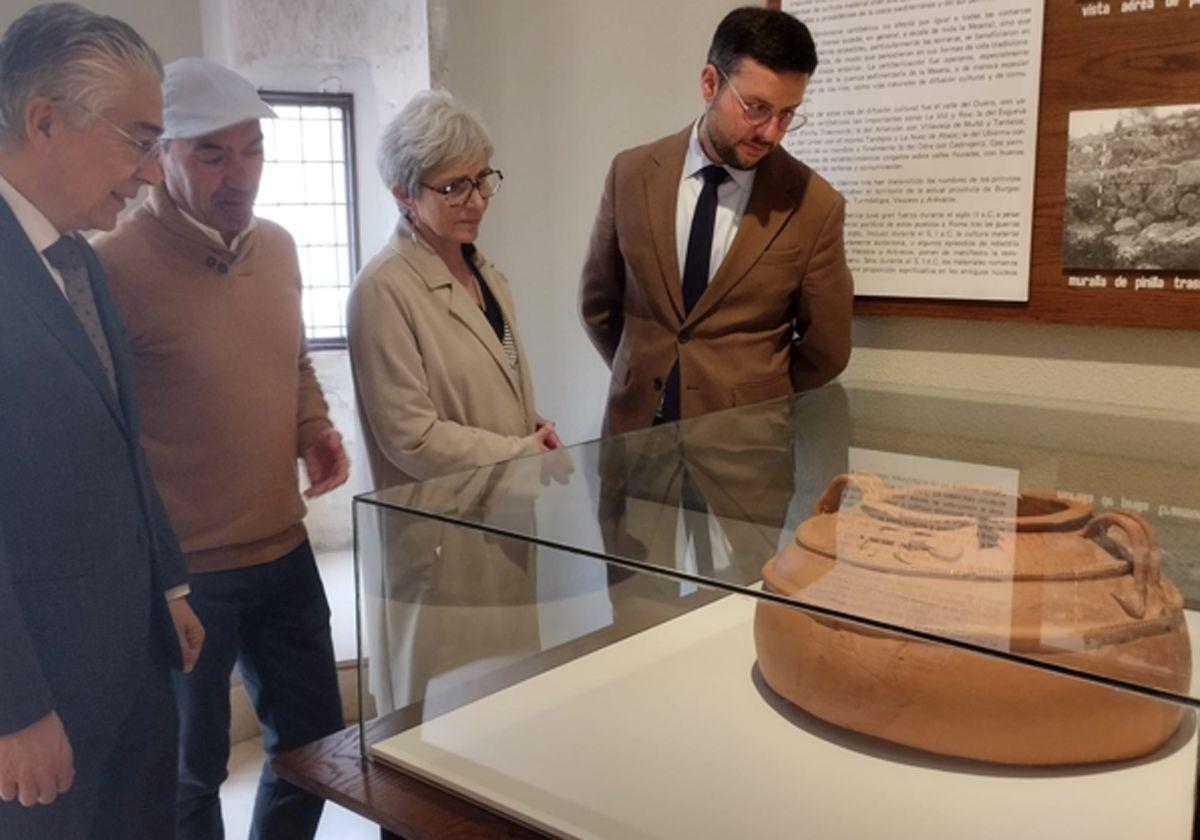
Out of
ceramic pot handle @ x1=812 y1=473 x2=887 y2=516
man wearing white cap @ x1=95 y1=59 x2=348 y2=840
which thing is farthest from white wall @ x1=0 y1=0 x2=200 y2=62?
ceramic pot handle @ x1=812 y1=473 x2=887 y2=516

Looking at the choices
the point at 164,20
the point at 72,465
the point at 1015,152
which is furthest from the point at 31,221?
the point at 164,20

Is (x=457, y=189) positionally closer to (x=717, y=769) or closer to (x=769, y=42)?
(x=769, y=42)

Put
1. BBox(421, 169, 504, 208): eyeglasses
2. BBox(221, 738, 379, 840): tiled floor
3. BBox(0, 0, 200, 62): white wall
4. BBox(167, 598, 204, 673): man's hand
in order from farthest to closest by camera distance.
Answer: BBox(0, 0, 200, 62): white wall → BBox(221, 738, 379, 840): tiled floor → BBox(421, 169, 504, 208): eyeglasses → BBox(167, 598, 204, 673): man's hand

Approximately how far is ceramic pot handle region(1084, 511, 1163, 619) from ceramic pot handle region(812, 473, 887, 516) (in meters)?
0.26

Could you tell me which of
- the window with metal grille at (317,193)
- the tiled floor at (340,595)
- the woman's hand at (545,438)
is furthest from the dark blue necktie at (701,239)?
the window with metal grille at (317,193)

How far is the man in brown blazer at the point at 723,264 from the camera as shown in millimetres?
2443

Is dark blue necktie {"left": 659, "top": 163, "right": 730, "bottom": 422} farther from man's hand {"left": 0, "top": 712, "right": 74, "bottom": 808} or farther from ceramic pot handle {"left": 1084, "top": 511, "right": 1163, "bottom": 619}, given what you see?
man's hand {"left": 0, "top": 712, "right": 74, "bottom": 808}

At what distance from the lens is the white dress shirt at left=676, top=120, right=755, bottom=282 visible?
8.27ft

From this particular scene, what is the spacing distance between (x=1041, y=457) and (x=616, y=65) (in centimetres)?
207

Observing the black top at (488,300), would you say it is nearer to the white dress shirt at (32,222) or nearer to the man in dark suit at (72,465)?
the man in dark suit at (72,465)

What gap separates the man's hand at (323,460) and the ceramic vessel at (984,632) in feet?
4.31

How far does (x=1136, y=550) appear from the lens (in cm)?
120

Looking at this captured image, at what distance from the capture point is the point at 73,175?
5.54ft

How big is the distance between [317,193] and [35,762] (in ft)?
11.4
